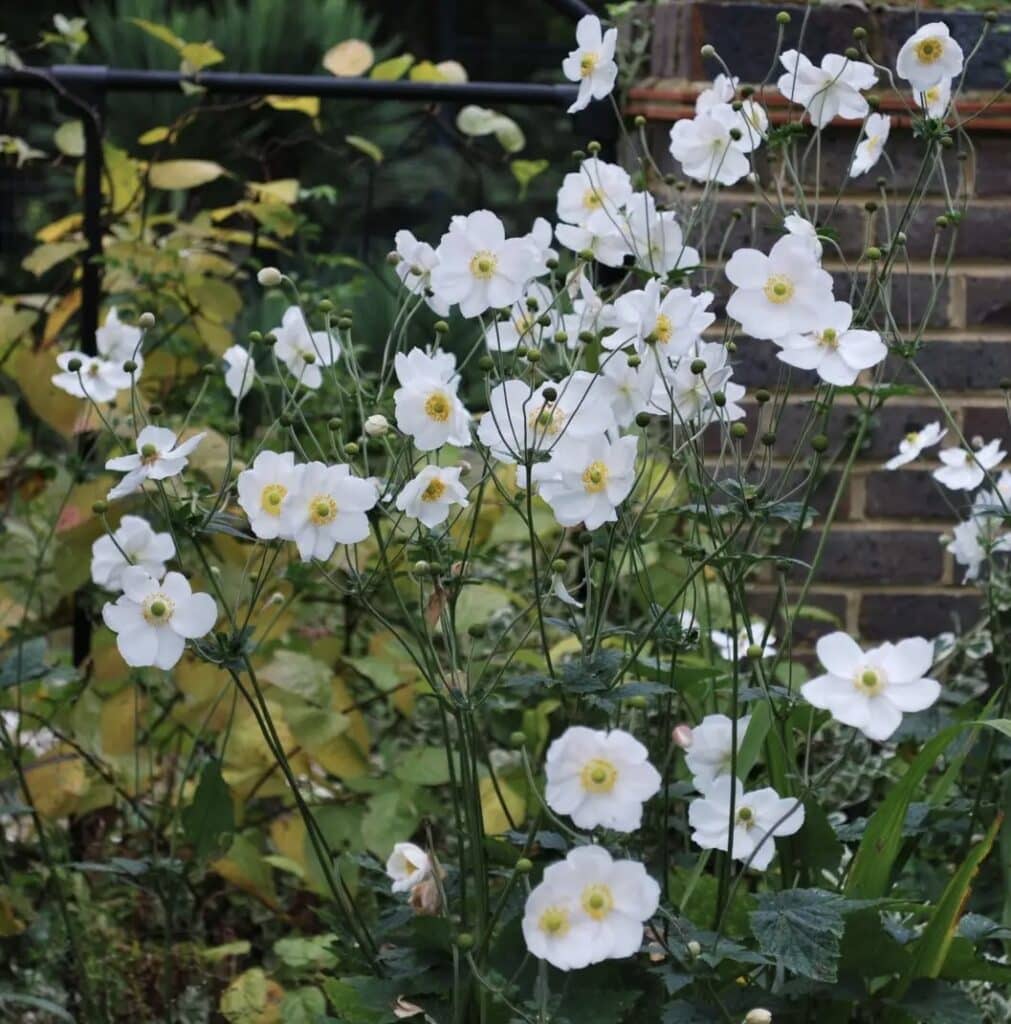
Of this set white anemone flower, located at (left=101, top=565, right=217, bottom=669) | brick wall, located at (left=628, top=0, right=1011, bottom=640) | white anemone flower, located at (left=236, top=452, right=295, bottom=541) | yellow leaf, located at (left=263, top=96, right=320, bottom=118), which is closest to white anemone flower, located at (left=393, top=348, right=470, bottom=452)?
white anemone flower, located at (left=236, top=452, right=295, bottom=541)

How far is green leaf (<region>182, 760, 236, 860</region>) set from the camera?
168cm

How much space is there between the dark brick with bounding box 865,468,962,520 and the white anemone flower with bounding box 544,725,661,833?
1571 millimetres

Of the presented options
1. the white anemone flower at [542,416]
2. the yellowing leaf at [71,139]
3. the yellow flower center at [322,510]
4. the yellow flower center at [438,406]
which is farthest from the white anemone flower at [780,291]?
the yellowing leaf at [71,139]

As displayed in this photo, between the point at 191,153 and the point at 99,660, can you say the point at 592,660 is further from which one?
the point at 191,153

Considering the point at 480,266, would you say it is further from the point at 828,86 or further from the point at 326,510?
the point at 828,86

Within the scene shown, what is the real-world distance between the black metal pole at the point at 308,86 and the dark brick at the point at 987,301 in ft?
2.30

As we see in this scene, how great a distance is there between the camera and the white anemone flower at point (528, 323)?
147 cm

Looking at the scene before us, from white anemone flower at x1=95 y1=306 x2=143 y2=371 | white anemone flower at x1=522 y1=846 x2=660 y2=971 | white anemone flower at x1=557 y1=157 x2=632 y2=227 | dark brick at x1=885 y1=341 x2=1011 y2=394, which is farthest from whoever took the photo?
dark brick at x1=885 y1=341 x2=1011 y2=394

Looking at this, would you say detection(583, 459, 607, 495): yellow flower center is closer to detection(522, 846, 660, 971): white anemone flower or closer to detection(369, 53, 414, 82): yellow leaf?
detection(522, 846, 660, 971): white anemone flower

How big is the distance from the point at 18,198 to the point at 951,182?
6.46 m

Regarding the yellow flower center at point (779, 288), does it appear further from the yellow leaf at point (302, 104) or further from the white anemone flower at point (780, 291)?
the yellow leaf at point (302, 104)

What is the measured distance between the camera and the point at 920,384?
8.58ft

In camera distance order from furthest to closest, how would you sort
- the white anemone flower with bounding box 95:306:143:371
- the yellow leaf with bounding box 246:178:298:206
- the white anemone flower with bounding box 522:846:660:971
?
the yellow leaf with bounding box 246:178:298:206, the white anemone flower with bounding box 95:306:143:371, the white anemone flower with bounding box 522:846:660:971

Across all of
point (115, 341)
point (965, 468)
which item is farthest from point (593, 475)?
point (115, 341)
